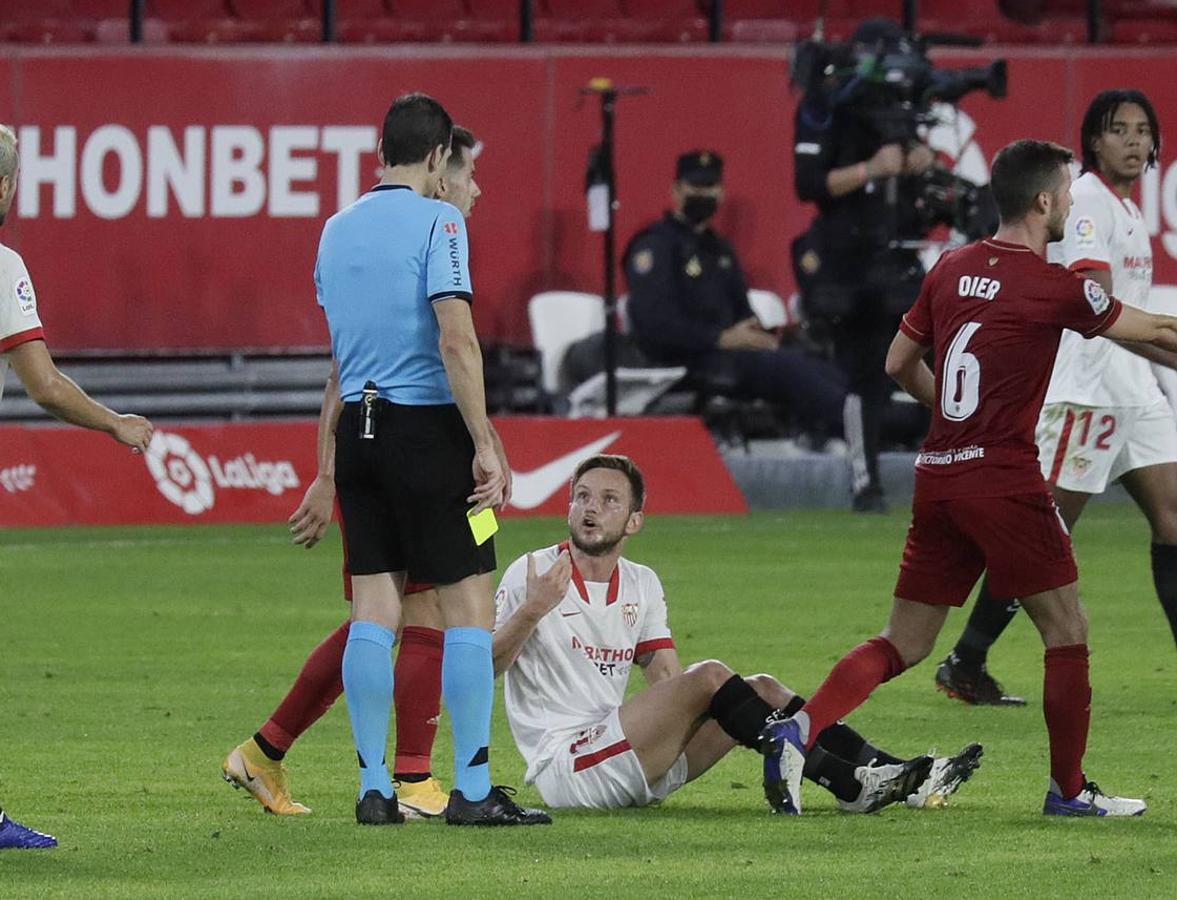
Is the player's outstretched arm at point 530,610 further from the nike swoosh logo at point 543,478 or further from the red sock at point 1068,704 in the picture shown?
the nike swoosh logo at point 543,478

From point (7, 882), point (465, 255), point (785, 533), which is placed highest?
point (465, 255)

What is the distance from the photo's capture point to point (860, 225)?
17109 mm

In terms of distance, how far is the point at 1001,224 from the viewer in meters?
6.70

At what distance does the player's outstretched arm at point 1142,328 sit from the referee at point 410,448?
1611mm

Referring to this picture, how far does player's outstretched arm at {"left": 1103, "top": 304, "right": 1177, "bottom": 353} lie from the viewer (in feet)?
21.3

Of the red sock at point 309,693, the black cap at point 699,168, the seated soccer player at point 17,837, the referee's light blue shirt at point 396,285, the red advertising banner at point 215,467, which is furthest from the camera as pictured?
the black cap at point 699,168

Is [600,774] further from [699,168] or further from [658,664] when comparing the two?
[699,168]

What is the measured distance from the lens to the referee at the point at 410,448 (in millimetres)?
6352

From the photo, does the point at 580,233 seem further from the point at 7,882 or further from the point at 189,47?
the point at 7,882

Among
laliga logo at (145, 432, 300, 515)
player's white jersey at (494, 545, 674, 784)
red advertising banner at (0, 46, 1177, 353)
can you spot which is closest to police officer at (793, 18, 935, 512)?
red advertising banner at (0, 46, 1177, 353)

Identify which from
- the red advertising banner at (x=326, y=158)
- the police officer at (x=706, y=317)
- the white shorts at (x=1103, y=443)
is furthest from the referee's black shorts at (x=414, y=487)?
the red advertising banner at (x=326, y=158)

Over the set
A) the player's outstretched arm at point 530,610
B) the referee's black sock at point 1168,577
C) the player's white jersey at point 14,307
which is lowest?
the referee's black sock at point 1168,577

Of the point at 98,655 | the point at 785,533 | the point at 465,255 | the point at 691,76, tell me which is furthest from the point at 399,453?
the point at 691,76

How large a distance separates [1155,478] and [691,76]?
36.5 feet
